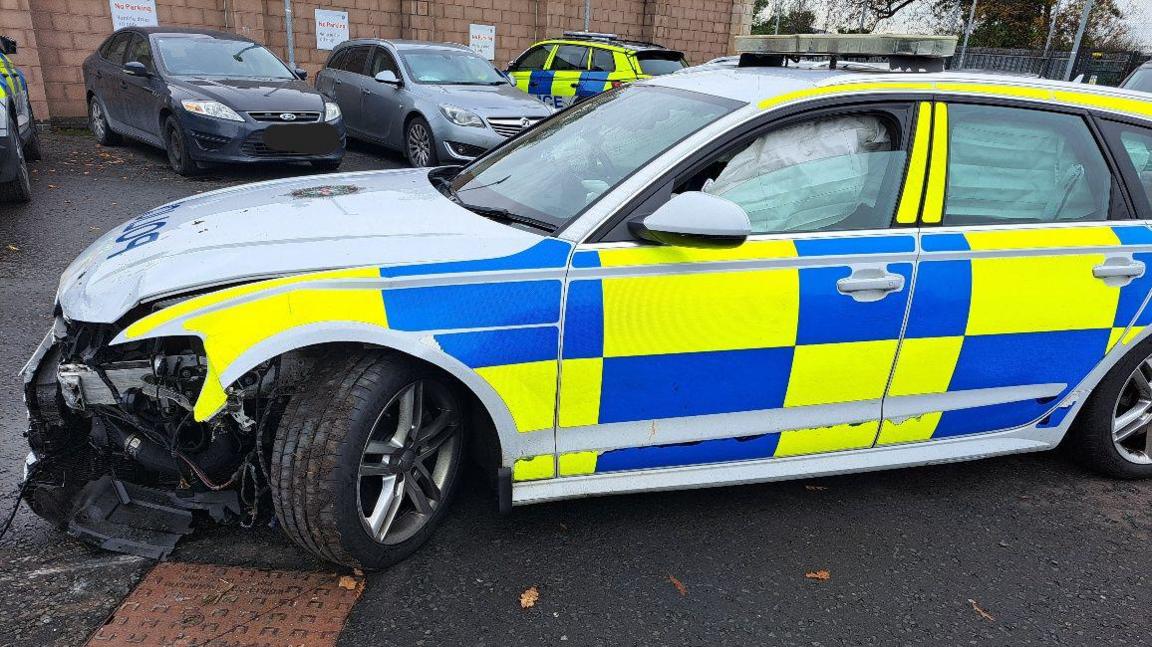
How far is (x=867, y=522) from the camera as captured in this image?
2.98 meters

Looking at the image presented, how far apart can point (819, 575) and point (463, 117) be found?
23.7 ft

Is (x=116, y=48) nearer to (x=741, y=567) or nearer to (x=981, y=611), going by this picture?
(x=741, y=567)

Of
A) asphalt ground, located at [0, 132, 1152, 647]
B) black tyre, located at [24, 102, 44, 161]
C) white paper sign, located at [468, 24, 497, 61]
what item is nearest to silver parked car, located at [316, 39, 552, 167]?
black tyre, located at [24, 102, 44, 161]

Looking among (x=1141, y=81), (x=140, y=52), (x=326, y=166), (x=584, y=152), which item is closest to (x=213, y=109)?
(x=326, y=166)

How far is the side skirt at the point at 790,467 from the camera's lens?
2566 mm

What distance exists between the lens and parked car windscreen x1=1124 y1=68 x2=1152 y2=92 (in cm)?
888

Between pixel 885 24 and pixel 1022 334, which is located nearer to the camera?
pixel 1022 334

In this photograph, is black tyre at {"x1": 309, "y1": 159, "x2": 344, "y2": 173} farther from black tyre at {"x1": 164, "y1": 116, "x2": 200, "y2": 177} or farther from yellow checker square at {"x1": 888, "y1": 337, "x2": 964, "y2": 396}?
yellow checker square at {"x1": 888, "y1": 337, "x2": 964, "y2": 396}

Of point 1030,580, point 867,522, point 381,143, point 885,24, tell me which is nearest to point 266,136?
point 381,143

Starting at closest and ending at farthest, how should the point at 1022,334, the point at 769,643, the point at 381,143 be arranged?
1. the point at 769,643
2. the point at 1022,334
3. the point at 381,143

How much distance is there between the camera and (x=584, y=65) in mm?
11734

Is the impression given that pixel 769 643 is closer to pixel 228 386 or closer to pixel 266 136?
pixel 228 386

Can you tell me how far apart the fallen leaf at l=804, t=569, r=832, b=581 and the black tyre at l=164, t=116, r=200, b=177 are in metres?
7.55

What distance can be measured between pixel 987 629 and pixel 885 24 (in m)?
40.3
